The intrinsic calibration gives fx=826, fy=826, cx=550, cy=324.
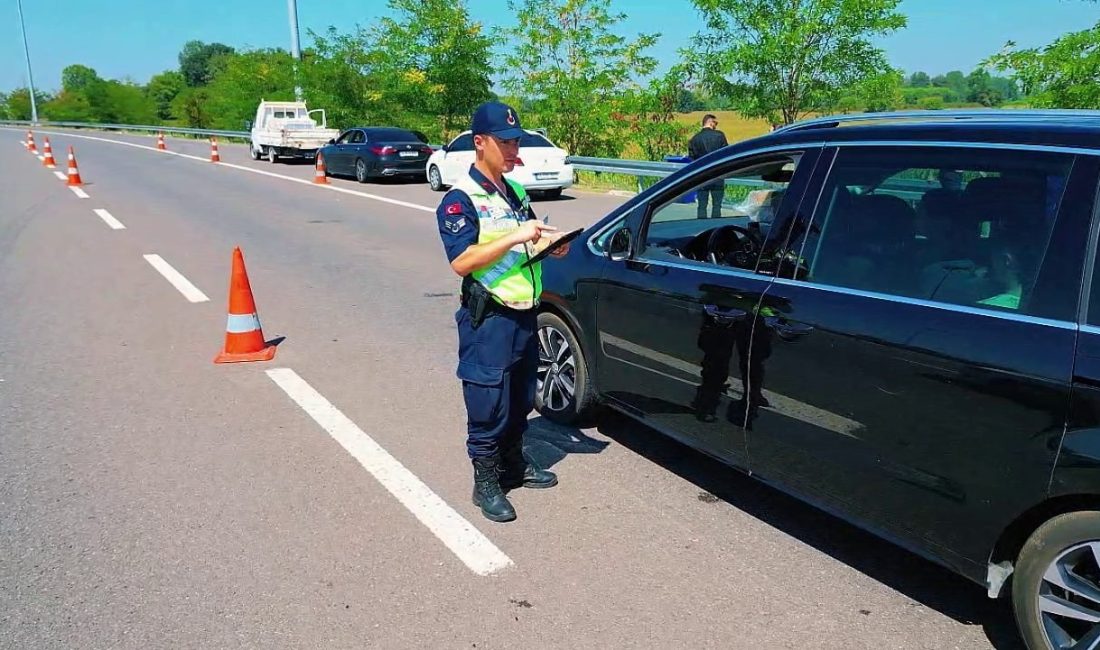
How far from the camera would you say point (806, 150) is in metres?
3.30

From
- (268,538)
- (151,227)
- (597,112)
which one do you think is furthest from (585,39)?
(268,538)

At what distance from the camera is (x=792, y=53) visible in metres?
17.2

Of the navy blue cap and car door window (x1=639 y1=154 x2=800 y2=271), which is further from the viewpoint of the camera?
car door window (x1=639 y1=154 x2=800 y2=271)

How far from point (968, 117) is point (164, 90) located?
105306 millimetres

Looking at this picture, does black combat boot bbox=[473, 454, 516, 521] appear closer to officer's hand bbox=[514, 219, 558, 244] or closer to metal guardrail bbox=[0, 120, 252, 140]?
officer's hand bbox=[514, 219, 558, 244]

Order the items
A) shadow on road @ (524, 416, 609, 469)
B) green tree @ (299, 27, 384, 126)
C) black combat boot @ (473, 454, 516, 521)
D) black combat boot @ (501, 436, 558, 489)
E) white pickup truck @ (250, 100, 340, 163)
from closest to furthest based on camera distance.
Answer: black combat boot @ (473, 454, 516, 521) < black combat boot @ (501, 436, 558, 489) < shadow on road @ (524, 416, 609, 469) < white pickup truck @ (250, 100, 340, 163) < green tree @ (299, 27, 384, 126)

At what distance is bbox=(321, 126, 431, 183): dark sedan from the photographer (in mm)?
20844

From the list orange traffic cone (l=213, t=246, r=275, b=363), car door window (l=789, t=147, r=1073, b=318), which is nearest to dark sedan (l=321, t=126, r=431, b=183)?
orange traffic cone (l=213, t=246, r=275, b=363)

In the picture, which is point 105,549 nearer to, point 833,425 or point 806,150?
point 833,425

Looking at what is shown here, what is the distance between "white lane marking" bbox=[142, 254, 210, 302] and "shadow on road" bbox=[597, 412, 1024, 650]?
5.40 m

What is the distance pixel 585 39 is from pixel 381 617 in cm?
2219

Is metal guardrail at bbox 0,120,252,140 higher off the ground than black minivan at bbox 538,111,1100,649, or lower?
lower

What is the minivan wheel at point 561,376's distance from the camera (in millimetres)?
4531

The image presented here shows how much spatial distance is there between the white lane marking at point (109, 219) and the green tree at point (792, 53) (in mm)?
11854
